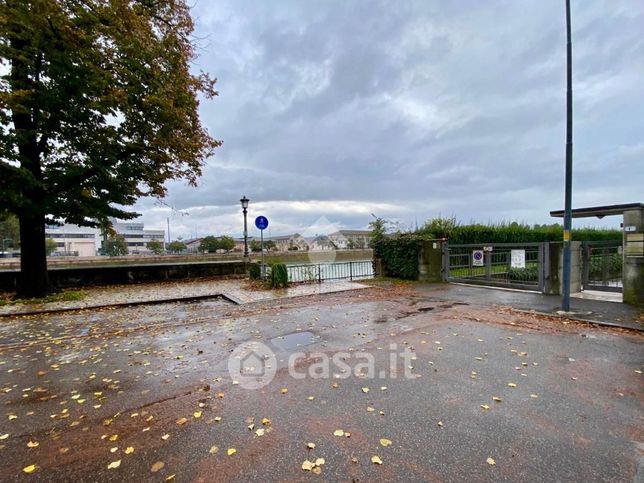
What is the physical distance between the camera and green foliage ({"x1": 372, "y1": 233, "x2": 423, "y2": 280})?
552 inches

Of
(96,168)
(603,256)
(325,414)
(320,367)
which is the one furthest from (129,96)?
(603,256)

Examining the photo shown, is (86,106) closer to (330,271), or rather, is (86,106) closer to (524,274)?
(330,271)

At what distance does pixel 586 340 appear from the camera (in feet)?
17.6

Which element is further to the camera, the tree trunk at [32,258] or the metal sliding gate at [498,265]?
the tree trunk at [32,258]

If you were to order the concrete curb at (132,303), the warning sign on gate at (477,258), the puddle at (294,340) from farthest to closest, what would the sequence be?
the warning sign on gate at (477,258) < the concrete curb at (132,303) < the puddle at (294,340)

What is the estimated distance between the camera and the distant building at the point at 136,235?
93062 millimetres

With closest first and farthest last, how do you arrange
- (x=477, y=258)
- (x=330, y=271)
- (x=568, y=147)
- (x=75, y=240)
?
(x=568, y=147) < (x=477, y=258) < (x=330, y=271) < (x=75, y=240)

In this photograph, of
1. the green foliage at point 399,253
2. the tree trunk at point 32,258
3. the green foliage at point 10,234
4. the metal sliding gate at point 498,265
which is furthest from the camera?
the green foliage at point 10,234

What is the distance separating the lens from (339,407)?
332cm

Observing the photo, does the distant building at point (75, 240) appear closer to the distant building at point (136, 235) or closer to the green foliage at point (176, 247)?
the distant building at point (136, 235)

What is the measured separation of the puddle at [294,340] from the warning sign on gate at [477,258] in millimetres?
8599

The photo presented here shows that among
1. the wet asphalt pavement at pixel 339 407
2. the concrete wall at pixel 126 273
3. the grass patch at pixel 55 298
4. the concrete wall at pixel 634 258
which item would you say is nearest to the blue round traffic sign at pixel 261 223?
the concrete wall at pixel 126 273

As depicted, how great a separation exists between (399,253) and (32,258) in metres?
13.9

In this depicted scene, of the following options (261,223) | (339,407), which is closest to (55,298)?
(261,223)
